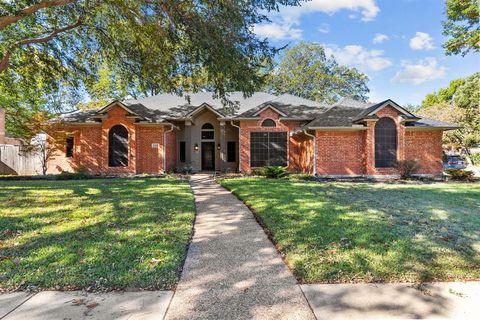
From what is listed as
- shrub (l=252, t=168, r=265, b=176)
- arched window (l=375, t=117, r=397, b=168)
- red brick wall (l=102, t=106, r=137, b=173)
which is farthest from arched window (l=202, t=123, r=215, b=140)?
arched window (l=375, t=117, r=397, b=168)

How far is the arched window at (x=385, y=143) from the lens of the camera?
55.4 feet

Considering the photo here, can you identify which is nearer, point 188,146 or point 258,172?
point 258,172

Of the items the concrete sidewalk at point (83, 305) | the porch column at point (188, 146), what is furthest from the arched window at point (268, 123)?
the concrete sidewalk at point (83, 305)

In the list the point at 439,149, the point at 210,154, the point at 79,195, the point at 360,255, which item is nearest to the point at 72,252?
the point at 360,255

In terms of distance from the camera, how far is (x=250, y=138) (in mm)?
19125

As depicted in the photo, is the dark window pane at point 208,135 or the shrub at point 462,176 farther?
the dark window pane at point 208,135

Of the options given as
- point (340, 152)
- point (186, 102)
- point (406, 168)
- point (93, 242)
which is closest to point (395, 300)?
point (93, 242)

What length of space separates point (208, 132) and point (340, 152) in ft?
29.7

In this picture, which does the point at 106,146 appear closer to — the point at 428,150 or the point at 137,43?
the point at 137,43

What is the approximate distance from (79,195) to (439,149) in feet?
63.0

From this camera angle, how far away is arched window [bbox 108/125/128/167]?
1792 cm

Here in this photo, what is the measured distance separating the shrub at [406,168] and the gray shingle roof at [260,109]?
7.99 ft

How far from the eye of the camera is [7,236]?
211 inches

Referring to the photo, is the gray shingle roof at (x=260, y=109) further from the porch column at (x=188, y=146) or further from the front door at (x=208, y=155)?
the front door at (x=208, y=155)
